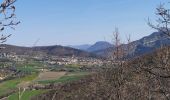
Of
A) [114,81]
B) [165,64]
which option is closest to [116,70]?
[114,81]

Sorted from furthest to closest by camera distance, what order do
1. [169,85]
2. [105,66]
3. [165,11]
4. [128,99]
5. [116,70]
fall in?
[128,99], [105,66], [116,70], [169,85], [165,11]

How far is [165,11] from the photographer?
12.6 metres

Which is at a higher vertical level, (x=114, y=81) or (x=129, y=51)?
(x=129, y=51)

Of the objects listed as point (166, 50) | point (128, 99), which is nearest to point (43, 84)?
point (128, 99)

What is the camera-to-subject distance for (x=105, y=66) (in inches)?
1047

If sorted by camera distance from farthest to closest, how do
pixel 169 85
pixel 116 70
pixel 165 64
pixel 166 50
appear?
1. pixel 116 70
2. pixel 166 50
3. pixel 169 85
4. pixel 165 64

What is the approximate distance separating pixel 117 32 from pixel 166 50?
8.62 meters

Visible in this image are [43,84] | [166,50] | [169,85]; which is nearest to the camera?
[169,85]

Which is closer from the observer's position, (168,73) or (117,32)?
(168,73)

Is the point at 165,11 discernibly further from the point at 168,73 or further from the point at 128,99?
the point at 128,99

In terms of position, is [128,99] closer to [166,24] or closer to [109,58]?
[109,58]

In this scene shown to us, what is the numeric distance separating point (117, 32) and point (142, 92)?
6221mm

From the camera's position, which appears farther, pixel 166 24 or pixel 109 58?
pixel 109 58

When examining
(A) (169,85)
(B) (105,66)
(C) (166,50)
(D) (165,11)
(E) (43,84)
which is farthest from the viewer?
(E) (43,84)
